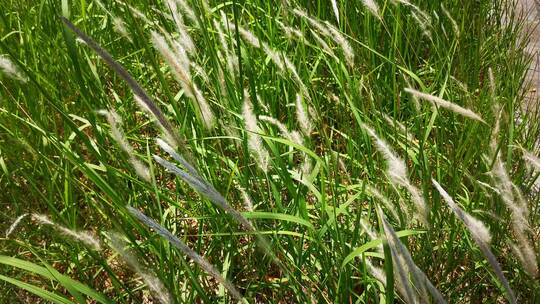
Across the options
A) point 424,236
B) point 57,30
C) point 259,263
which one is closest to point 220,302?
point 259,263

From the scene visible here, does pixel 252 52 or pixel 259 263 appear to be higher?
pixel 252 52

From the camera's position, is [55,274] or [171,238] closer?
[171,238]

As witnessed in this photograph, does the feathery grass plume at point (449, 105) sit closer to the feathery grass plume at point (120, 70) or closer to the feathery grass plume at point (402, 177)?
the feathery grass plume at point (402, 177)

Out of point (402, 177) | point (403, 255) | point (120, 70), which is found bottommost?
point (402, 177)

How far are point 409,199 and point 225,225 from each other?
A: 0.43m

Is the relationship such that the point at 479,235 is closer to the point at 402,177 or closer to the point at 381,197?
the point at 402,177

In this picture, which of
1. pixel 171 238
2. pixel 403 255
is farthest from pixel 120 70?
pixel 403 255

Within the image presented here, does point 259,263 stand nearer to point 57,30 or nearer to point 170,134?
point 170,134

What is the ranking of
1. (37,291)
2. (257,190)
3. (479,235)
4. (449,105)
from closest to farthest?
1. (479,235)
2. (37,291)
3. (449,105)
4. (257,190)

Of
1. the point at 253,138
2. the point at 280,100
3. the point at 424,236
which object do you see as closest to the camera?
the point at 253,138

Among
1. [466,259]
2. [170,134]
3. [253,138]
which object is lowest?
[466,259]

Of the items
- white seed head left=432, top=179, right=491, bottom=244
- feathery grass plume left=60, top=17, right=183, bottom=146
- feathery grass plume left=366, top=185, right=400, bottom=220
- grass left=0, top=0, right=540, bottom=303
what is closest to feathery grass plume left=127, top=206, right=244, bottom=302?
grass left=0, top=0, right=540, bottom=303

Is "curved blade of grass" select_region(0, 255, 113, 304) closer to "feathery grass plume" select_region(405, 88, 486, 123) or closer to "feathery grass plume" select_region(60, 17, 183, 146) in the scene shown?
"feathery grass plume" select_region(60, 17, 183, 146)

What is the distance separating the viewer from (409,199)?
4.56 feet
